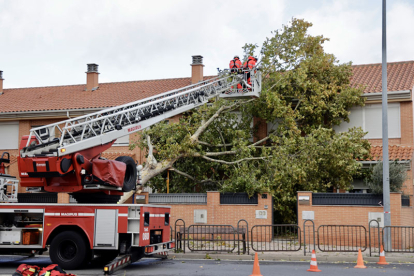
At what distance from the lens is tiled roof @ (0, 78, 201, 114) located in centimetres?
Result: 2897

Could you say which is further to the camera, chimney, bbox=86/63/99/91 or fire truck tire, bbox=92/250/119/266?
chimney, bbox=86/63/99/91

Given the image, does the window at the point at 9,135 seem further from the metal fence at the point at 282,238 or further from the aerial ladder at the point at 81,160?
the metal fence at the point at 282,238

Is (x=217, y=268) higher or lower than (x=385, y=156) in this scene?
lower

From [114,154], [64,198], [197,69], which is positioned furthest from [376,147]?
[64,198]

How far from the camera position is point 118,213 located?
12320 millimetres

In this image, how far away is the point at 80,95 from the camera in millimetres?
31109

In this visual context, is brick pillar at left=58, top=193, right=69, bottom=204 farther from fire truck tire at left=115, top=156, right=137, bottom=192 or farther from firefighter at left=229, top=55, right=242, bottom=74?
firefighter at left=229, top=55, right=242, bottom=74

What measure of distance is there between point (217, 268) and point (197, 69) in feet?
58.7

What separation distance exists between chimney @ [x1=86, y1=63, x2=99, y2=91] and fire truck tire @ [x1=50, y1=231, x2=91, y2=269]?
67.7ft

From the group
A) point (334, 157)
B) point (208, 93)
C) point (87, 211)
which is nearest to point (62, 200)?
point (208, 93)

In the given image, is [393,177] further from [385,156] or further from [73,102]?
[73,102]

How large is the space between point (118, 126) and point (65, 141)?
1599 mm

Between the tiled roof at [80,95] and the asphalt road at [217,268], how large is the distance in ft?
49.8

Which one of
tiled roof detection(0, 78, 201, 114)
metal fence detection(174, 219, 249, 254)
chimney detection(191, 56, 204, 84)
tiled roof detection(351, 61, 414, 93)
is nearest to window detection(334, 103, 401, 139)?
tiled roof detection(351, 61, 414, 93)
